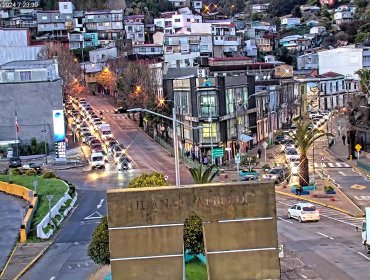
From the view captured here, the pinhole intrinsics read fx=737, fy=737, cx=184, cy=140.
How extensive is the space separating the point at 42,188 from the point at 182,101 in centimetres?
3059

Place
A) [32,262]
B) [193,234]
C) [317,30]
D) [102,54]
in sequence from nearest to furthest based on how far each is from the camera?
[193,234] < [32,262] < [102,54] < [317,30]

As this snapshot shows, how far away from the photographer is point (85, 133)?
9012cm

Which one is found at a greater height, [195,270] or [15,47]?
[15,47]

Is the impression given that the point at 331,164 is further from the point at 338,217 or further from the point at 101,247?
the point at 101,247

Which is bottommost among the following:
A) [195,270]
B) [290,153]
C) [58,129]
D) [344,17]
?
[290,153]

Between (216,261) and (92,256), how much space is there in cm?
867

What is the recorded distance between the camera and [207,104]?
7800 cm

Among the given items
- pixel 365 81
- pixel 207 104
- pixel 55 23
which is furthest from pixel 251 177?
pixel 55 23

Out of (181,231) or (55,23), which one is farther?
(55,23)

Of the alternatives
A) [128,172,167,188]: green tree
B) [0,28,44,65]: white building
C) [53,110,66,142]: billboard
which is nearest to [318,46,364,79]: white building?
[0,28,44,65]: white building

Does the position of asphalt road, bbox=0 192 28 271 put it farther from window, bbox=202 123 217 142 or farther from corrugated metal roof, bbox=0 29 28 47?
corrugated metal roof, bbox=0 29 28 47

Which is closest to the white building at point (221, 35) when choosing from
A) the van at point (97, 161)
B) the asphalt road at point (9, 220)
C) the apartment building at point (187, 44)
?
the apartment building at point (187, 44)

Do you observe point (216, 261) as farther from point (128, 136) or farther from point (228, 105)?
point (128, 136)

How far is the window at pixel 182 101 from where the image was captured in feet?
265
